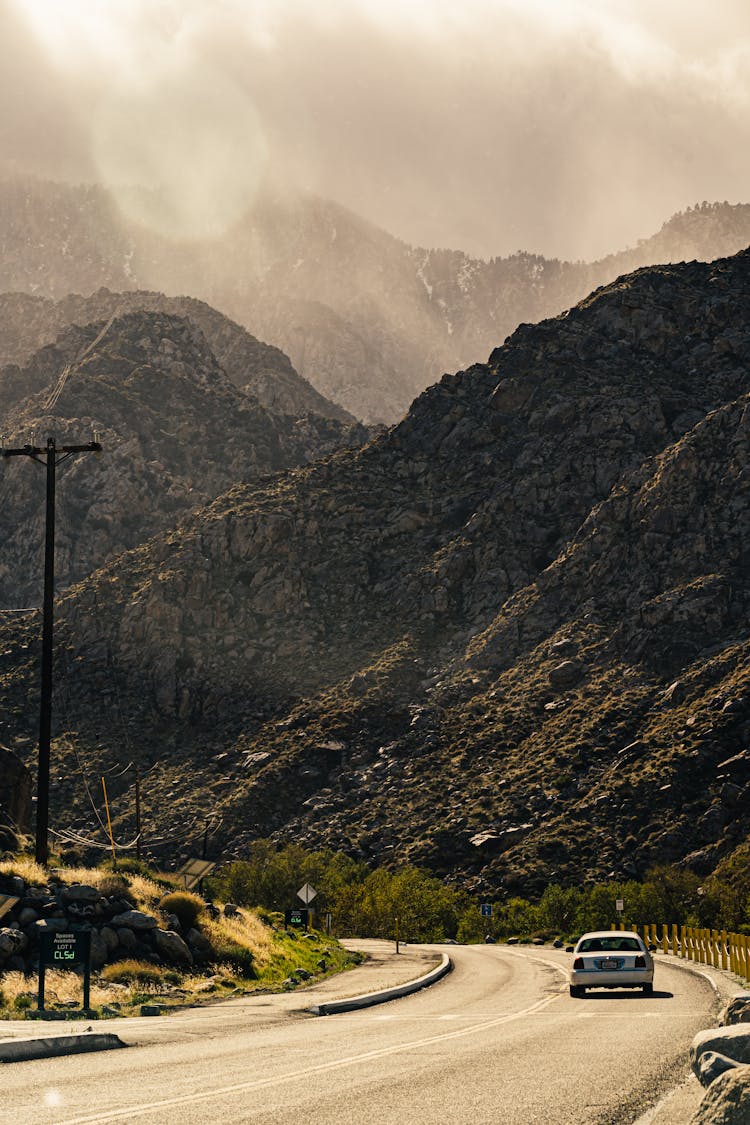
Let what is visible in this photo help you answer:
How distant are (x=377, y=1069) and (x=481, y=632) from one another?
3980 inches

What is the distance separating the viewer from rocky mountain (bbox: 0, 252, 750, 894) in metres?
89.2

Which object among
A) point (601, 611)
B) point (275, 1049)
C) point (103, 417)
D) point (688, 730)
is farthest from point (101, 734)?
point (275, 1049)

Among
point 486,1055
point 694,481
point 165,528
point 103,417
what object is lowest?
point 486,1055

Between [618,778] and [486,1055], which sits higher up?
[618,778]

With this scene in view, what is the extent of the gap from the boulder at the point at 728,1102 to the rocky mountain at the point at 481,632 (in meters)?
73.0

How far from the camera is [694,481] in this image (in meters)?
111

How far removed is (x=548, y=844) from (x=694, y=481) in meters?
40.0

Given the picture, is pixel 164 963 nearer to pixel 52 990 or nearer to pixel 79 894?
pixel 79 894

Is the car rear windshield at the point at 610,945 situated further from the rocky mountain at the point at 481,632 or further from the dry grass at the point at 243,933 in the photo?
the rocky mountain at the point at 481,632

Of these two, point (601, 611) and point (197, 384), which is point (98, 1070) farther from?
point (197, 384)

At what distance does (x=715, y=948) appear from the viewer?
41094 millimetres

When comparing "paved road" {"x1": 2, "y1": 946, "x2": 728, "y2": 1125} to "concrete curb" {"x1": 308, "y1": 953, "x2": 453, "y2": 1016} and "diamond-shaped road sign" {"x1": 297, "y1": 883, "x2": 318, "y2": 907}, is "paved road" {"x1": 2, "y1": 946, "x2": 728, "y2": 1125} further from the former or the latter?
"diamond-shaped road sign" {"x1": 297, "y1": 883, "x2": 318, "y2": 907}

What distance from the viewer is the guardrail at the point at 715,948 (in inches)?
1299

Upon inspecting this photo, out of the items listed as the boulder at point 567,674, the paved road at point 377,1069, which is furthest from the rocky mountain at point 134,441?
the paved road at point 377,1069
